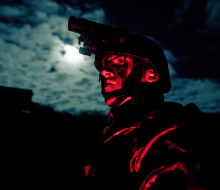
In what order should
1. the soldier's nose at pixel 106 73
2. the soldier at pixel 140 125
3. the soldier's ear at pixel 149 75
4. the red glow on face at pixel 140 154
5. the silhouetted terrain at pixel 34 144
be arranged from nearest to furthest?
the soldier at pixel 140 125
the red glow on face at pixel 140 154
the soldier's ear at pixel 149 75
the soldier's nose at pixel 106 73
the silhouetted terrain at pixel 34 144

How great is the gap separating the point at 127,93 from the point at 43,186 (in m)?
5.66

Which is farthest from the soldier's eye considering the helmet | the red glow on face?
the red glow on face

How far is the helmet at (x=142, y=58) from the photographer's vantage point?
257 centimetres

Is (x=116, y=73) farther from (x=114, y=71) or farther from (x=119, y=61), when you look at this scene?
(x=119, y=61)

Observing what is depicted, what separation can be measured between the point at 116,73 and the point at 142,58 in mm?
569

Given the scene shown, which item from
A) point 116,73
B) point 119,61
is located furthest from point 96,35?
point 116,73

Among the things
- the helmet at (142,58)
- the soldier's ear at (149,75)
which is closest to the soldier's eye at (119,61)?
the helmet at (142,58)

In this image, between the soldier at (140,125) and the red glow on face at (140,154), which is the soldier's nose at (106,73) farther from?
the red glow on face at (140,154)

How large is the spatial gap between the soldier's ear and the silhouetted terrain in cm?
307

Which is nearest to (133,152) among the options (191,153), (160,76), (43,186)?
(191,153)

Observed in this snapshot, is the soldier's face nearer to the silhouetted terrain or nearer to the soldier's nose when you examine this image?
the soldier's nose

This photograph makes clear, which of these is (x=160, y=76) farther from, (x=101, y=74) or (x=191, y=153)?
(x=191, y=153)

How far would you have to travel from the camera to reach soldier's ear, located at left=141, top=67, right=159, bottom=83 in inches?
104

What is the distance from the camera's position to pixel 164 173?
156 centimetres
